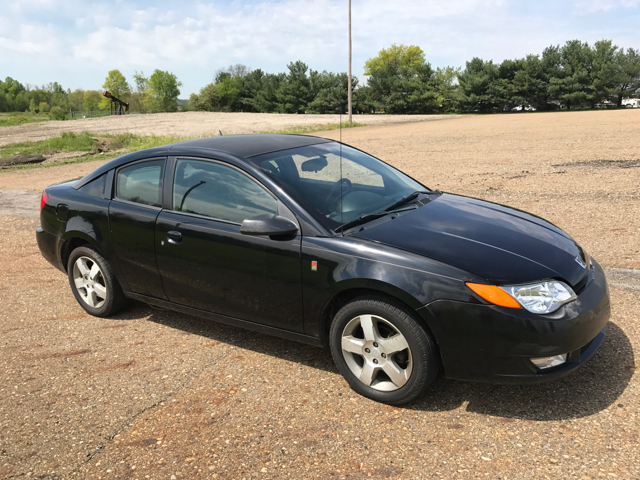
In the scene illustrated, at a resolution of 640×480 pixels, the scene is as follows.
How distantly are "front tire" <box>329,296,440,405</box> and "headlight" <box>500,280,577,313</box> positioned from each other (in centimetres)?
55

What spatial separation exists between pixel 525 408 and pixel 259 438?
1613 millimetres

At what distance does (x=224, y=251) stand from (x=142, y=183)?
3.78 ft

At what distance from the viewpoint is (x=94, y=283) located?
4.83m

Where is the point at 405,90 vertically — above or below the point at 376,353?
above

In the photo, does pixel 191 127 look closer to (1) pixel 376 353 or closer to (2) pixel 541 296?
(1) pixel 376 353

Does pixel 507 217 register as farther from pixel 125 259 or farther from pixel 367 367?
pixel 125 259

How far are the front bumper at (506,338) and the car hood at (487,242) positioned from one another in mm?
206

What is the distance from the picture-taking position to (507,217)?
13.0 ft

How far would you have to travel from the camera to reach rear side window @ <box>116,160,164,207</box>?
4.25 m

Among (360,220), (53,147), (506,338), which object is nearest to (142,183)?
(360,220)

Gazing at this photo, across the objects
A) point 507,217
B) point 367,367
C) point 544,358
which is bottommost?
point 367,367

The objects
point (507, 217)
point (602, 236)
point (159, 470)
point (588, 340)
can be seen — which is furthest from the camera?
point (602, 236)

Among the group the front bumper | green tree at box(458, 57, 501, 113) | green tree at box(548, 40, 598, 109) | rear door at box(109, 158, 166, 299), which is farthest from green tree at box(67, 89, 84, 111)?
the front bumper

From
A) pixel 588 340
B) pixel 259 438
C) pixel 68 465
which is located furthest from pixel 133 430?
pixel 588 340
